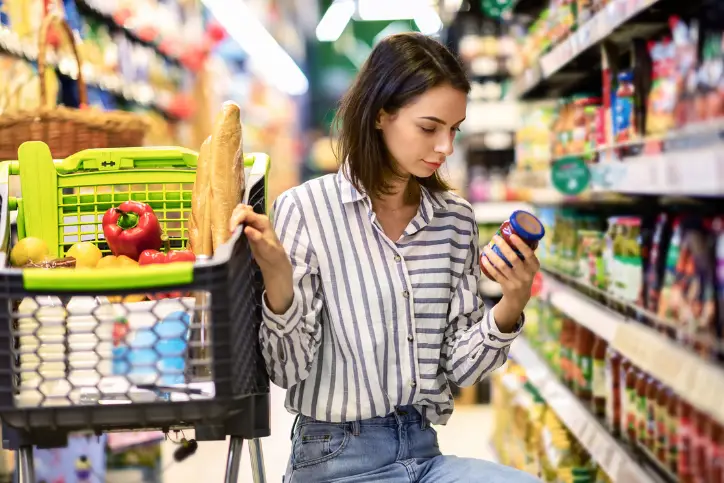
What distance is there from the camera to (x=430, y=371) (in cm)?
191

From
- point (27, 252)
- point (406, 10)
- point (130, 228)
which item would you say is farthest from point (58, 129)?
point (406, 10)

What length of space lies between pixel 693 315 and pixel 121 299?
1.14m

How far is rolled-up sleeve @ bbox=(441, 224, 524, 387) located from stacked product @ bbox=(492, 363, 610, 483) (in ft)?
3.92

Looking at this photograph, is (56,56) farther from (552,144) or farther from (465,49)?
(465,49)

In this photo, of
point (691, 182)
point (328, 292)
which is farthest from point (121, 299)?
point (691, 182)

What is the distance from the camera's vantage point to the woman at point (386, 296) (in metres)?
1.84

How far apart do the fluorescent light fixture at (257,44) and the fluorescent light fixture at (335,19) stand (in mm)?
962

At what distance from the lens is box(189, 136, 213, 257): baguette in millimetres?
1795

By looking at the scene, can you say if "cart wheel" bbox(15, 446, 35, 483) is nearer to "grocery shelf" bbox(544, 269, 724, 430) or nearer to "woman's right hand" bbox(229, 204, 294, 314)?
"woman's right hand" bbox(229, 204, 294, 314)

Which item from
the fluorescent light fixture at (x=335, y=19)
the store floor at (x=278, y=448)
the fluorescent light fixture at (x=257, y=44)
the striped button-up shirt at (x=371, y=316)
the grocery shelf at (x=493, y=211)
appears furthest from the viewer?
the fluorescent light fixture at (x=335, y=19)

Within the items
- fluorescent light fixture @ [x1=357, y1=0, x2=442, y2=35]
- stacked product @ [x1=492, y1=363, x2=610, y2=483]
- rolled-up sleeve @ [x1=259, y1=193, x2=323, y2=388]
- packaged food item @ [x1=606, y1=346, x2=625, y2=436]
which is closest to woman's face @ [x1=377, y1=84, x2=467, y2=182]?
rolled-up sleeve @ [x1=259, y1=193, x2=323, y2=388]

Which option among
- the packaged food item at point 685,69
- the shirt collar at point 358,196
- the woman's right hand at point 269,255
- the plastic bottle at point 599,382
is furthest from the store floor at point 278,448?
the packaged food item at point 685,69

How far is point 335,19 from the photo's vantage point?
14.0 meters

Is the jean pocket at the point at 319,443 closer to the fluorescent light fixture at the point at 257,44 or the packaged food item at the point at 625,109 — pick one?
the packaged food item at the point at 625,109
